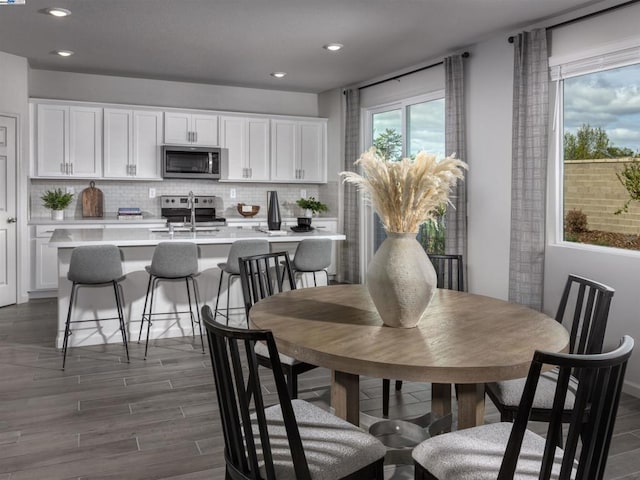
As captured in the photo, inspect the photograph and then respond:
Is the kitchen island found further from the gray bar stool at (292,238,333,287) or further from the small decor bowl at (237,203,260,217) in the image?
the small decor bowl at (237,203,260,217)

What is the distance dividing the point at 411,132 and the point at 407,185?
458 centimetres

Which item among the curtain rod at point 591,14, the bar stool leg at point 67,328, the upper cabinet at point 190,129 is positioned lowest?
the bar stool leg at point 67,328

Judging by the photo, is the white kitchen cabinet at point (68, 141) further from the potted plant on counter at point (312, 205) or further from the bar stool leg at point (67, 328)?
the bar stool leg at point (67, 328)

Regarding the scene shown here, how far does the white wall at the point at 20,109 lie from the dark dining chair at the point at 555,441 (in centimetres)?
583

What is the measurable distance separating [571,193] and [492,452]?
126 inches

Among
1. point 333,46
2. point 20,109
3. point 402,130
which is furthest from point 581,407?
point 20,109

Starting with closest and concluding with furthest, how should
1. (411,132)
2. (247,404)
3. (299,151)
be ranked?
(247,404), (411,132), (299,151)

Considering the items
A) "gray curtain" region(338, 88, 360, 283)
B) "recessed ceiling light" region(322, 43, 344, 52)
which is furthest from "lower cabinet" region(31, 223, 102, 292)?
"recessed ceiling light" region(322, 43, 344, 52)

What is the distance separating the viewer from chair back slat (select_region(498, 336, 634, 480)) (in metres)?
1.31

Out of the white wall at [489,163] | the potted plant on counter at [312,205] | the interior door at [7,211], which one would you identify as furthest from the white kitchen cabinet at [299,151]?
the interior door at [7,211]

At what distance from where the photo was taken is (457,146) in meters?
5.32

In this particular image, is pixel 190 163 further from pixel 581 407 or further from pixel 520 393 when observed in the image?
pixel 581 407

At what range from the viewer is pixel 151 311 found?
472 centimetres

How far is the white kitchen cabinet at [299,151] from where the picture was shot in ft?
25.4
